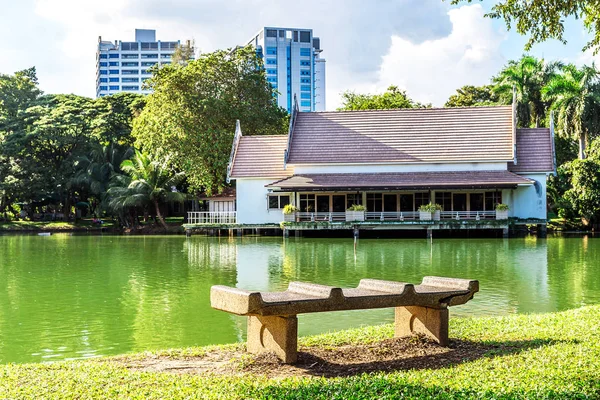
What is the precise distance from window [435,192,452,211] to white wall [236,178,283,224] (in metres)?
8.29

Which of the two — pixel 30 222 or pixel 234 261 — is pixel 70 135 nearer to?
pixel 30 222

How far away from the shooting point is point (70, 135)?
1954 inches

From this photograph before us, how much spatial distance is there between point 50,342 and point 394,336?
4.68m

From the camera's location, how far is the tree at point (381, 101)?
6030cm

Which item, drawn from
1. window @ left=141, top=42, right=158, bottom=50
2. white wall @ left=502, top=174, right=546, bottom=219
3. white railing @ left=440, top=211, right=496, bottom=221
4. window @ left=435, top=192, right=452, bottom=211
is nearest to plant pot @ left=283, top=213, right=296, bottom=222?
white railing @ left=440, top=211, right=496, bottom=221

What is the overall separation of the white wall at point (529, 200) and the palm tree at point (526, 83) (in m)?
12.7

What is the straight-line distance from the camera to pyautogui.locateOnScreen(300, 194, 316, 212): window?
1550 inches

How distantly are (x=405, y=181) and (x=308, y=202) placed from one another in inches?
216

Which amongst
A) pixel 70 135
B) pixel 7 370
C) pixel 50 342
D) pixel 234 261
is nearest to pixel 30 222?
pixel 70 135

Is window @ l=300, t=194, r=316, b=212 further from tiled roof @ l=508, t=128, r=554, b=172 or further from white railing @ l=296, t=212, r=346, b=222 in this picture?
tiled roof @ l=508, t=128, r=554, b=172

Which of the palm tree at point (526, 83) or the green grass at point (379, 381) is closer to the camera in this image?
the green grass at point (379, 381)

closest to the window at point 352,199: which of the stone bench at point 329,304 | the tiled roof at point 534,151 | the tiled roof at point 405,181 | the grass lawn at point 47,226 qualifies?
the tiled roof at point 405,181

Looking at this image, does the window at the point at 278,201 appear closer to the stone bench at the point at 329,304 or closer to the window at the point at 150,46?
the stone bench at the point at 329,304

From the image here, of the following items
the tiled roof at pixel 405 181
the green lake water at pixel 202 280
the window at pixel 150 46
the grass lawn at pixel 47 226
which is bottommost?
the green lake water at pixel 202 280
